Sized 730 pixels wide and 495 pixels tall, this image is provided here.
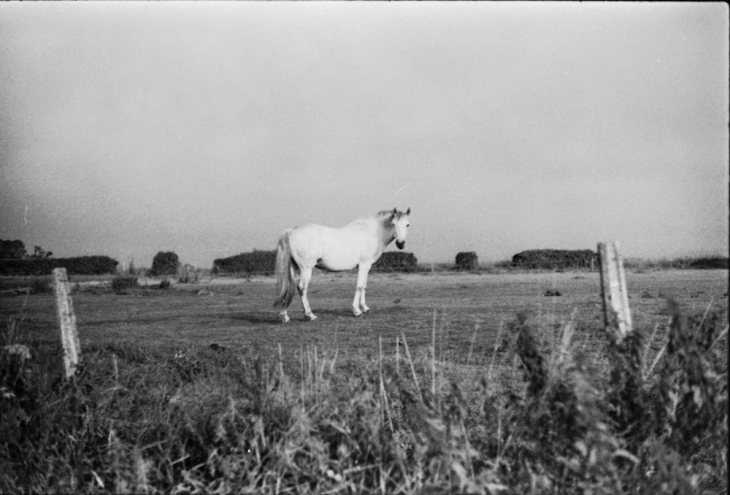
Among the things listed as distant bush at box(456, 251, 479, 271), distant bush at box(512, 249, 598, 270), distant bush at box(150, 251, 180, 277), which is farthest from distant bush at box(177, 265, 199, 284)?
distant bush at box(512, 249, 598, 270)

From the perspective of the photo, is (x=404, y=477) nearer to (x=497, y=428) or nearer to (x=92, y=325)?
(x=497, y=428)

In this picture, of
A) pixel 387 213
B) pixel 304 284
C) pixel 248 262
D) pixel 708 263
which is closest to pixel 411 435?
pixel 304 284

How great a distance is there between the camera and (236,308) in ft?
45.0

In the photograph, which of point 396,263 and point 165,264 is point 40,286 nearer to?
point 165,264

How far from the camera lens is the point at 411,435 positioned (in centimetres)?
412

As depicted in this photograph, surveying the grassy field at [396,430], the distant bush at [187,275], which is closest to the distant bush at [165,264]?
the distant bush at [187,275]

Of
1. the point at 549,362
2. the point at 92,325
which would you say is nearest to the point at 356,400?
the point at 549,362

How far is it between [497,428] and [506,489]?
56cm

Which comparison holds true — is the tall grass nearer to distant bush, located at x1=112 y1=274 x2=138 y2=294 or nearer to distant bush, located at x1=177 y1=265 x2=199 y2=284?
distant bush, located at x1=112 y1=274 x2=138 y2=294

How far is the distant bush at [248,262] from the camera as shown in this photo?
33.9 m

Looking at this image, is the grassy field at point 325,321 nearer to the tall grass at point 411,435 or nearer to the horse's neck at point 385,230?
the tall grass at point 411,435

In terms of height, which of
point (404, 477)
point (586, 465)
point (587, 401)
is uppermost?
point (587, 401)

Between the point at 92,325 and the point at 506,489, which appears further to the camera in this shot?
the point at 92,325

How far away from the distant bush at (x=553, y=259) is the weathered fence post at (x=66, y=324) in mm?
28769
